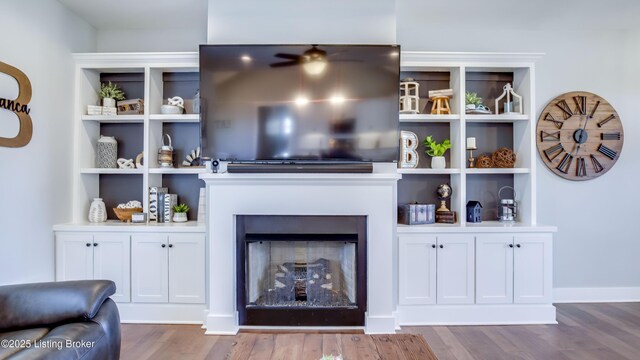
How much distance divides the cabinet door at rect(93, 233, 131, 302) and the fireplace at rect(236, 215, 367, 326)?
98cm

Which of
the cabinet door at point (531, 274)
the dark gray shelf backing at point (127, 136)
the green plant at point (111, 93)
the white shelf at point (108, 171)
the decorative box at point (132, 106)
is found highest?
Answer: the green plant at point (111, 93)

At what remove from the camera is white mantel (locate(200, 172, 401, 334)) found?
9.07ft

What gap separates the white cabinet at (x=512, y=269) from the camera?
9.79ft

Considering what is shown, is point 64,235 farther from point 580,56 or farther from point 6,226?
point 580,56

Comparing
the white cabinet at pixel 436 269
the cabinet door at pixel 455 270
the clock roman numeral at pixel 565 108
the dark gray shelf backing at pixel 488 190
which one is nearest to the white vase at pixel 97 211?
the white cabinet at pixel 436 269

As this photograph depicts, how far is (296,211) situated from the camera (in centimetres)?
278

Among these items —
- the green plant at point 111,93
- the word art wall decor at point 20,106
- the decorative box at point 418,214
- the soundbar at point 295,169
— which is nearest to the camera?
the word art wall decor at point 20,106

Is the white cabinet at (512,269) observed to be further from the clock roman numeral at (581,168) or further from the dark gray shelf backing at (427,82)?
the dark gray shelf backing at (427,82)

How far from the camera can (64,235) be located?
9.68ft

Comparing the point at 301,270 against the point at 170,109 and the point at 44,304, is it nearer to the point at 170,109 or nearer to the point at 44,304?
the point at 44,304

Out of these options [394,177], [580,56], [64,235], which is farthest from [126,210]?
[580,56]

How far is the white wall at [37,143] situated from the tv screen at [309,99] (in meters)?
1.27

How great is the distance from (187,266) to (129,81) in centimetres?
190

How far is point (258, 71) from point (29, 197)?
197 cm
